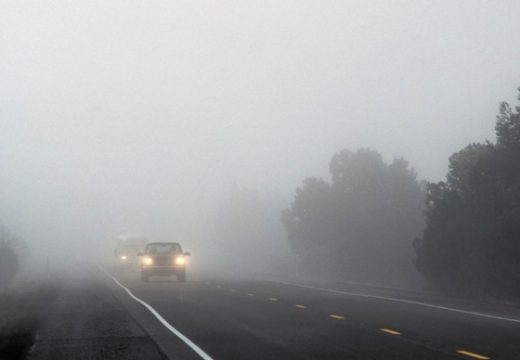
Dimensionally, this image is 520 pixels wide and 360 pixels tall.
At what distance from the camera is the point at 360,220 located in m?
65.1

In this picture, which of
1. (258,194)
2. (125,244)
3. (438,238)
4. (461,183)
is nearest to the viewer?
(438,238)

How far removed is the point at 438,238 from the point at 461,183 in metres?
7.95

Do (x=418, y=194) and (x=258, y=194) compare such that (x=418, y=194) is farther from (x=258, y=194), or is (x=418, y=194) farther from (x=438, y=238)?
(x=258, y=194)

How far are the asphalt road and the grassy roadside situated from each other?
7.52 ft

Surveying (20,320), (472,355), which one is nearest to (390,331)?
(472,355)

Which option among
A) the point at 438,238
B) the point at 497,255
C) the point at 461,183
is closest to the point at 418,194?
the point at 461,183

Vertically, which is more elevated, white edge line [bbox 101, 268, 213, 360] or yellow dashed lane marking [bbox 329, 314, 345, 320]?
yellow dashed lane marking [bbox 329, 314, 345, 320]

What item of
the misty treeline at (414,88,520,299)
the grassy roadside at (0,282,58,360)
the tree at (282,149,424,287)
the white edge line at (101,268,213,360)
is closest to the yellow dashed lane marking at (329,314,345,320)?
the white edge line at (101,268,213,360)

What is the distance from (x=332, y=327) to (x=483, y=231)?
18.0 metres

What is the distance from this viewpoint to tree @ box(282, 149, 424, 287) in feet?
206

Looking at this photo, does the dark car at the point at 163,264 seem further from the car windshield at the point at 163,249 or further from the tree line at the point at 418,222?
the tree line at the point at 418,222

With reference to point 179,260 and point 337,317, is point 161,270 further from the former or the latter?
point 337,317

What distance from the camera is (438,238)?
131ft

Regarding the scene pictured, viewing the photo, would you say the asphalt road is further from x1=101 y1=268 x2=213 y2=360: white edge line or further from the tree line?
the tree line
